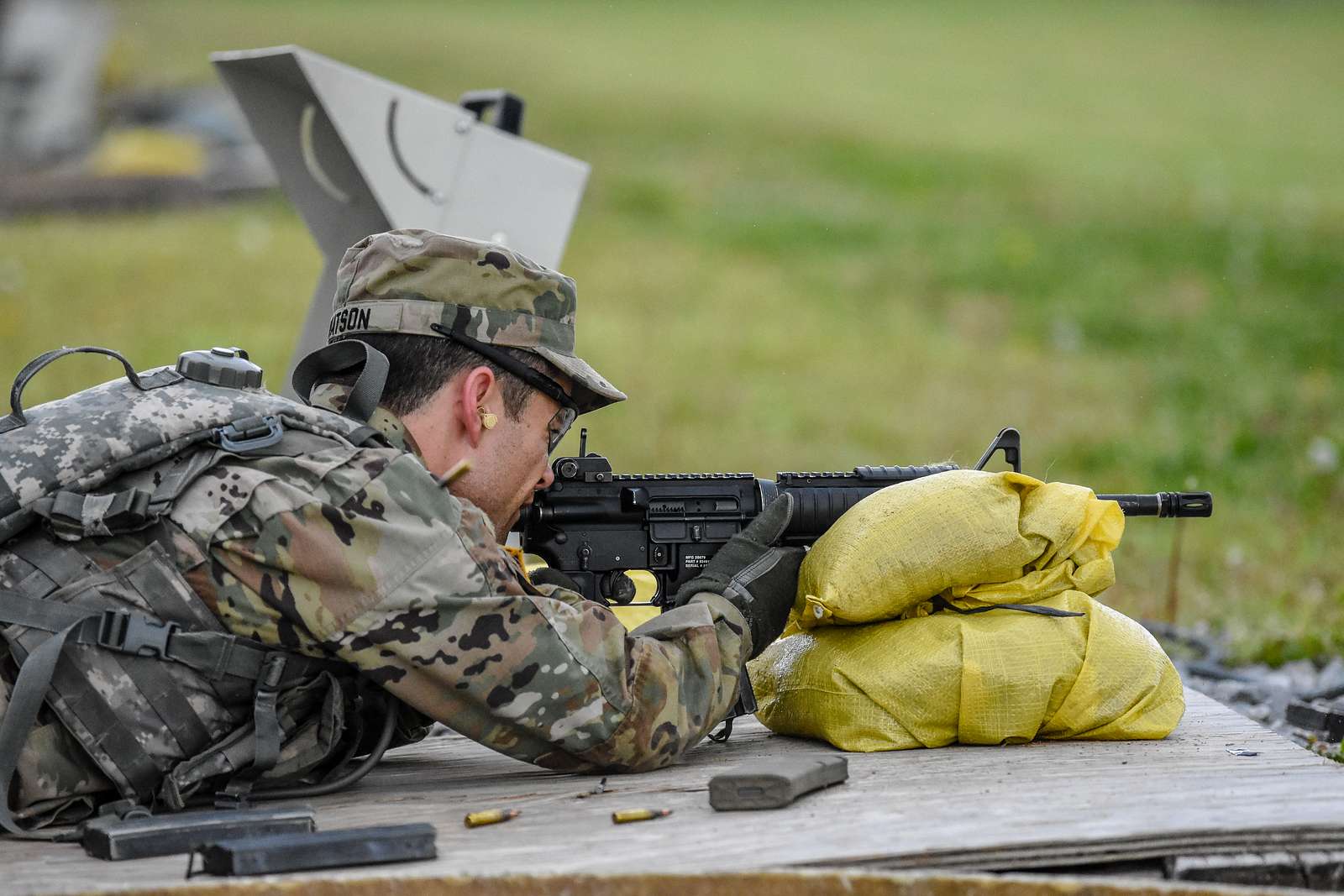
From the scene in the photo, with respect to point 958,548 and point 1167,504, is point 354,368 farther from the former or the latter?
point 1167,504

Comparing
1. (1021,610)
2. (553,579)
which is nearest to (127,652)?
(553,579)

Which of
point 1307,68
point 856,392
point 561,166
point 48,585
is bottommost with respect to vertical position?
point 856,392

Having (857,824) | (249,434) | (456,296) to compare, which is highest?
(456,296)

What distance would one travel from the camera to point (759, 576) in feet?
13.2

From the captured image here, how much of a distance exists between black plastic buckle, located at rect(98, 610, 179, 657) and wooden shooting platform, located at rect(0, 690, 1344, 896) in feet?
1.44

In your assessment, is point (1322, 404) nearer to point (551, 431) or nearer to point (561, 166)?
point (561, 166)

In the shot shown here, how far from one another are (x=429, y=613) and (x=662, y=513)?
3.66ft

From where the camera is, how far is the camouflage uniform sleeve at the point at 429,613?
3.29 metres

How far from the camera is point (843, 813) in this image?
10.6 feet

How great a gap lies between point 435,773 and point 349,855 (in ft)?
3.60

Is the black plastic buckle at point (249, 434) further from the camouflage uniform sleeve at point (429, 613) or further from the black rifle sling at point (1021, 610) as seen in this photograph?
the black rifle sling at point (1021, 610)

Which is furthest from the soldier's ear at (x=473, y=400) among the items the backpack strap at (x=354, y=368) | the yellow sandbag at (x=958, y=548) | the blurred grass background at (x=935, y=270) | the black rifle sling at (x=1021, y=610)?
the blurred grass background at (x=935, y=270)

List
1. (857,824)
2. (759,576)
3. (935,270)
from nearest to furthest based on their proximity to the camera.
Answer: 1. (857,824)
2. (759,576)
3. (935,270)

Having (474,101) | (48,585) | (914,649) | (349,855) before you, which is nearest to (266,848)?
(349,855)
